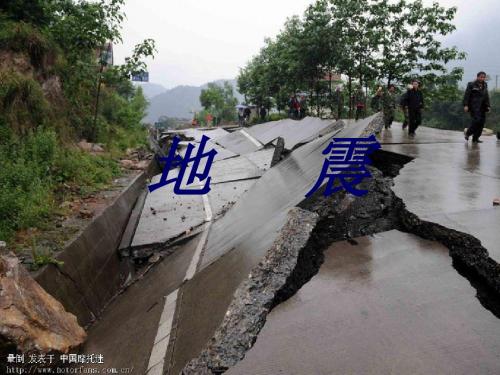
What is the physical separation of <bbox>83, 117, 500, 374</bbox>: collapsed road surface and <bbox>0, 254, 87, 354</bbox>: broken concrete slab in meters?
0.38

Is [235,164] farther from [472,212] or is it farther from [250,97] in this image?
[250,97]

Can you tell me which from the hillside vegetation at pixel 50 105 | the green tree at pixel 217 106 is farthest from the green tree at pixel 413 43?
the green tree at pixel 217 106

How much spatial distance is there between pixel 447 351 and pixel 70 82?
10.2 meters

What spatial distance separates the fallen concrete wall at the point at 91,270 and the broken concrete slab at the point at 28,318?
569mm

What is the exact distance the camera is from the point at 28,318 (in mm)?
2818

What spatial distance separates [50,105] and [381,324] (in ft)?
28.2

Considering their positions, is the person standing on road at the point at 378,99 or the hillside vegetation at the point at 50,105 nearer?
the hillside vegetation at the point at 50,105

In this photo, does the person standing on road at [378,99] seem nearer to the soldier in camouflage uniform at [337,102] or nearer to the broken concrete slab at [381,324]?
the soldier in camouflage uniform at [337,102]

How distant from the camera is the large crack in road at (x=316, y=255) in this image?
1957mm

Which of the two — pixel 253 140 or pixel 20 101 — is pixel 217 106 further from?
pixel 20 101

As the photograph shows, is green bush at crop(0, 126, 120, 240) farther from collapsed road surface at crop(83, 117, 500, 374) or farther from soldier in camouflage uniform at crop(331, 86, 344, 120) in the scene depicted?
soldier in camouflage uniform at crop(331, 86, 344, 120)

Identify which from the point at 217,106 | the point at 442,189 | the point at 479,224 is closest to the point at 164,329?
the point at 479,224

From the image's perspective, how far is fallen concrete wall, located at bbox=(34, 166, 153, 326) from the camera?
13.1 ft

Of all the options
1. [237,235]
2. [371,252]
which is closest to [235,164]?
[237,235]
